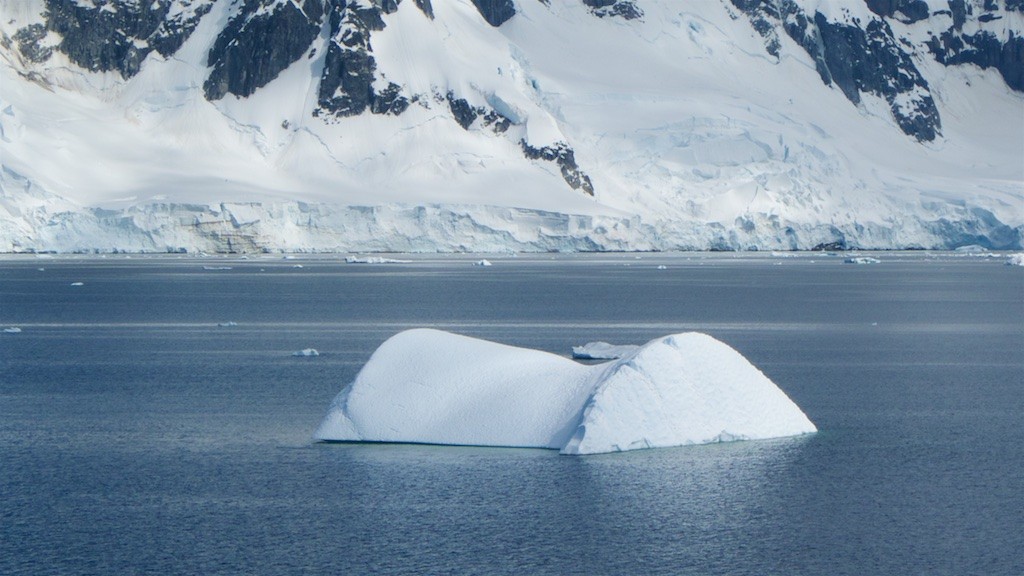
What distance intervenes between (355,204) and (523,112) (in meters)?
16.6

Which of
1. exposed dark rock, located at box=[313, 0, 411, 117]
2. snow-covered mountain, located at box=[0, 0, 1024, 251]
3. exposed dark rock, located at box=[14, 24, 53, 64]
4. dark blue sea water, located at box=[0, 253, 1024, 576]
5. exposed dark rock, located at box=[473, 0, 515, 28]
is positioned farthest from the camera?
exposed dark rock, located at box=[473, 0, 515, 28]

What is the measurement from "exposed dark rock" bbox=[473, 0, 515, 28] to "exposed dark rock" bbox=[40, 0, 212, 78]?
68.5 feet

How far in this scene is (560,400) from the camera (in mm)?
15695

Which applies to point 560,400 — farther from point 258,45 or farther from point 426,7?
point 258,45

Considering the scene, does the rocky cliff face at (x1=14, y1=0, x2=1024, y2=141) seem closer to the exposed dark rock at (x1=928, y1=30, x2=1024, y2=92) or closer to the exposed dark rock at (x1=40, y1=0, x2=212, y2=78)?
the exposed dark rock at (x1=40, y1=0, x2=212, y2=78)

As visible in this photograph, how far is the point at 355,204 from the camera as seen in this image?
270 ft

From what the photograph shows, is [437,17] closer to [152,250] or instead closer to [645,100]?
[645,100]

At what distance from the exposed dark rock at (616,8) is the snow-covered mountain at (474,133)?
6.8 inches

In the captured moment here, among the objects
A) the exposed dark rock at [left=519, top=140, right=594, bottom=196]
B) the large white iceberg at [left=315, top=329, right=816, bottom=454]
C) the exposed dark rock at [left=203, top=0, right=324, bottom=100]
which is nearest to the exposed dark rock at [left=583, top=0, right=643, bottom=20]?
the exposed dark rock at [left=519, top=140, right=594, bottom=196]

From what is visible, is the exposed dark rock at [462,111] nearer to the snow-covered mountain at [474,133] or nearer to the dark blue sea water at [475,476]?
the snow-covered mountain at [474,133]

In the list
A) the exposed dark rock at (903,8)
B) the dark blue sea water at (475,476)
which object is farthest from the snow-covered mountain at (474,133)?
the dark blue sea water at (475,476)

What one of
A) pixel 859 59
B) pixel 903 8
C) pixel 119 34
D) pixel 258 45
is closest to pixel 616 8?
pixel 859 59

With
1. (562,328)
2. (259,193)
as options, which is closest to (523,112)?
(259,193)

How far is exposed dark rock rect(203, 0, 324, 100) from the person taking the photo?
9988 centimetres
